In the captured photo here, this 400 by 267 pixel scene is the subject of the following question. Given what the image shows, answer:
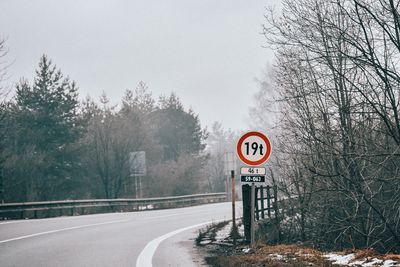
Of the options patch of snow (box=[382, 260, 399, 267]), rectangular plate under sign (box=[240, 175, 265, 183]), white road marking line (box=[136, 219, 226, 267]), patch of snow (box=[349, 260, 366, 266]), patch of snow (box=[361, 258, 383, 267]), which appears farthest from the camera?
rectangular plate under sign (box=[240, 175, 265, 183])

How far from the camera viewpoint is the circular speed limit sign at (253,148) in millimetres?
10664

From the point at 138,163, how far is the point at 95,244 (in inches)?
1317

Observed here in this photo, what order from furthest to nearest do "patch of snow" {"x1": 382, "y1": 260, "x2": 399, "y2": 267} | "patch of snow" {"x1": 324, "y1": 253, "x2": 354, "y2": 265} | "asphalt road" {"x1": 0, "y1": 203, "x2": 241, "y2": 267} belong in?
"asphalt road" {"x1": 0, "y1": 203, "x2": 241, "y2": 267} → "patch of snow" {"x1": 324, "y1": 253, "x2": 354, "y2": 265} → "patch of snow" {"x1": 382, "y1": 260, "x2": 399, "y2": 267}

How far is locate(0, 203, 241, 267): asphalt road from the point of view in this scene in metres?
10.1

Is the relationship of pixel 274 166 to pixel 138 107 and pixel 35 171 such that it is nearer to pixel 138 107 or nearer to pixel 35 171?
pixel 35 171

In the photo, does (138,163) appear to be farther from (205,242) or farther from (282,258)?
(282,258)

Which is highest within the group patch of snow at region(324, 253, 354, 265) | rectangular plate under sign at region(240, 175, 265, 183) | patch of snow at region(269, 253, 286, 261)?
rectangular plate under sign at region(240, 175, 265, 183)

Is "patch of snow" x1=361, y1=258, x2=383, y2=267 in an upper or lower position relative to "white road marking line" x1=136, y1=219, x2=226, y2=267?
upper

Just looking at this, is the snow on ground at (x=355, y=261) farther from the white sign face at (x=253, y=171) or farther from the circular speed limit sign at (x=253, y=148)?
the circular speed limit sign at (x=253, y=148)

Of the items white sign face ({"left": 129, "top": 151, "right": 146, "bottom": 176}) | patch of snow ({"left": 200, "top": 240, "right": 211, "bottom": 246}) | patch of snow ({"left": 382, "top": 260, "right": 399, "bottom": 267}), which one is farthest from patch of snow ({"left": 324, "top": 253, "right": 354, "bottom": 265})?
white sign face ({"left": 129, "top": 151, "right": 146, "bottom": 176})

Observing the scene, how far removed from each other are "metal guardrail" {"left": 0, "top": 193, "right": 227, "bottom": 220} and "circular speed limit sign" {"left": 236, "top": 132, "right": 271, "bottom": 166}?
1517 centimetres

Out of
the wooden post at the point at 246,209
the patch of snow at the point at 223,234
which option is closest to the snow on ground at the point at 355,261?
the wooden post at the point at 246,209

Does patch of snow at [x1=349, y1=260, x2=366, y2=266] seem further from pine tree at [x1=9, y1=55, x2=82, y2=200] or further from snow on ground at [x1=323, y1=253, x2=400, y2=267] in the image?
pine tree at [x1=9, y1=55, x2=82, y2=200]

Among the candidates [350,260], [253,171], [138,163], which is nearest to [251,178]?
[253,171]
